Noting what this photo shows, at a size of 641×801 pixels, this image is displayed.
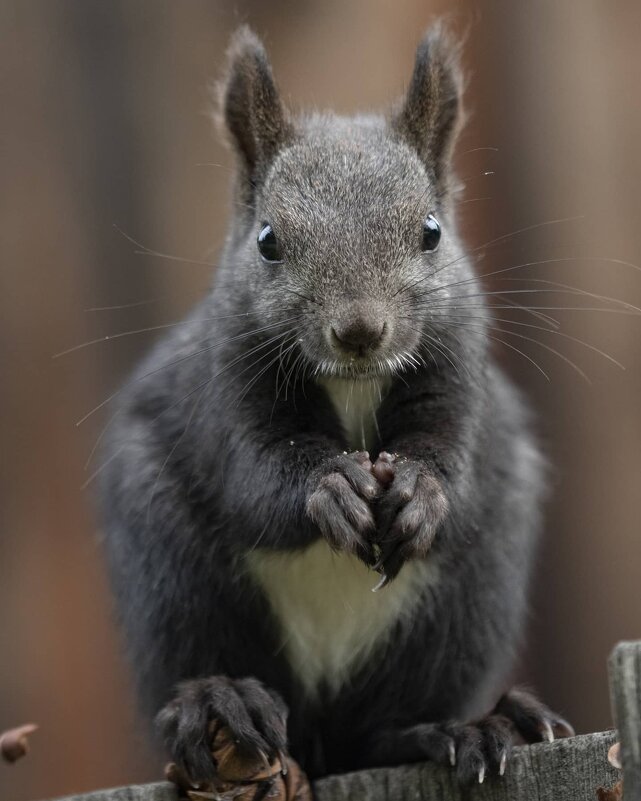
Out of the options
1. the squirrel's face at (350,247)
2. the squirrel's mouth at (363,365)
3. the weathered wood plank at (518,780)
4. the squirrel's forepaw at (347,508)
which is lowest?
the weathered wood plank at (518,780)

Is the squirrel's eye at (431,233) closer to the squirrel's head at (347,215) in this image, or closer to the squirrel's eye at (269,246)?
the squirrel's head at (347,215)

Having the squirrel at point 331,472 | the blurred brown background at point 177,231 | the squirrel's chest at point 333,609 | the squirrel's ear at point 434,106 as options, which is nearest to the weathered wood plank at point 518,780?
the squirrel at point 331,472

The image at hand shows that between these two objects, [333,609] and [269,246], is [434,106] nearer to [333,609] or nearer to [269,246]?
[269,246]

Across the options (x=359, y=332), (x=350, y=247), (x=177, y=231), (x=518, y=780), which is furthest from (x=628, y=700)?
(x=177, y=231)

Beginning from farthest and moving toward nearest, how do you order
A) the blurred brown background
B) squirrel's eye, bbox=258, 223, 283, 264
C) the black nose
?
the blurred brown background → squirrel's eye, bbox=258, 223, 283, 264 → the black nose

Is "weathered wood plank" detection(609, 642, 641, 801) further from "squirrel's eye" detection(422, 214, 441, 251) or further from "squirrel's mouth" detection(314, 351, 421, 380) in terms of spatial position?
"squirrel's eye" detection(422, 214, 441, 251)

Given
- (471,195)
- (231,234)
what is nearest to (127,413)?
(231,234)

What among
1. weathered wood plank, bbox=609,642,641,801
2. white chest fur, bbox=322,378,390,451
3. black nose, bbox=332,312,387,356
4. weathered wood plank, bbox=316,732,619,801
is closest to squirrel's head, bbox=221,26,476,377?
black nose, bbox=332,312,387,356
